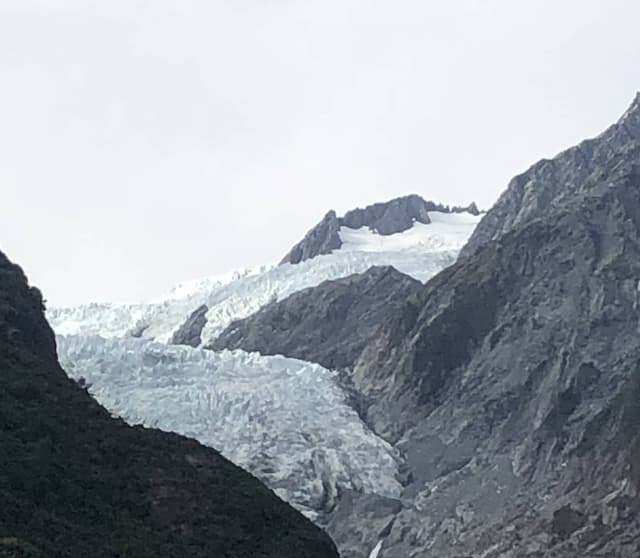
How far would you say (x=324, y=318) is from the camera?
5773 inches

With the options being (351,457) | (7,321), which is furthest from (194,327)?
(7,321)

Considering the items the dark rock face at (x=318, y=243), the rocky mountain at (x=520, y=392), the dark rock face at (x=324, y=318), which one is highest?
the dark rock face at (x=318, y=243)

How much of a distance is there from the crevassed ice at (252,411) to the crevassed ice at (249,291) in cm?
4391

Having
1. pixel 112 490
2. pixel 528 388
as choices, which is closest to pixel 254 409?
pixel 528 388

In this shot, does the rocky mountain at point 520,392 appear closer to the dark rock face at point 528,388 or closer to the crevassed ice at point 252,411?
the dark rock face at point 528,388

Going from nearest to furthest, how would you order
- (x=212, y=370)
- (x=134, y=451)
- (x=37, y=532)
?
(x=37, y=532)
(x=134, y=451)
(x=212, y=370)

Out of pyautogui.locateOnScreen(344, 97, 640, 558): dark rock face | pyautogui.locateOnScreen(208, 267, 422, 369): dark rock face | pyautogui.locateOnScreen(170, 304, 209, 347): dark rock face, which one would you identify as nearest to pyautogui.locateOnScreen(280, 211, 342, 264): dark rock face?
pyautogui.locateOnScreen(170, 304, 209, 347): dark rock face

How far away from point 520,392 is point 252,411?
64.9 feet

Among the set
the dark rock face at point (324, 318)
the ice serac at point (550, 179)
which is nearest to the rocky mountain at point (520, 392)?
the dark rock face at point (324, 318)

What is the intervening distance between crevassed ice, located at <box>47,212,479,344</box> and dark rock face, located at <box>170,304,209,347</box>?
85cm

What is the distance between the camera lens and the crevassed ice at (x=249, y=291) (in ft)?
539

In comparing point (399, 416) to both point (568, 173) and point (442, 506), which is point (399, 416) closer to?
point (442, 506)

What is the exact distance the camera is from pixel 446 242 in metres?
191

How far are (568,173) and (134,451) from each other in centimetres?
11886
